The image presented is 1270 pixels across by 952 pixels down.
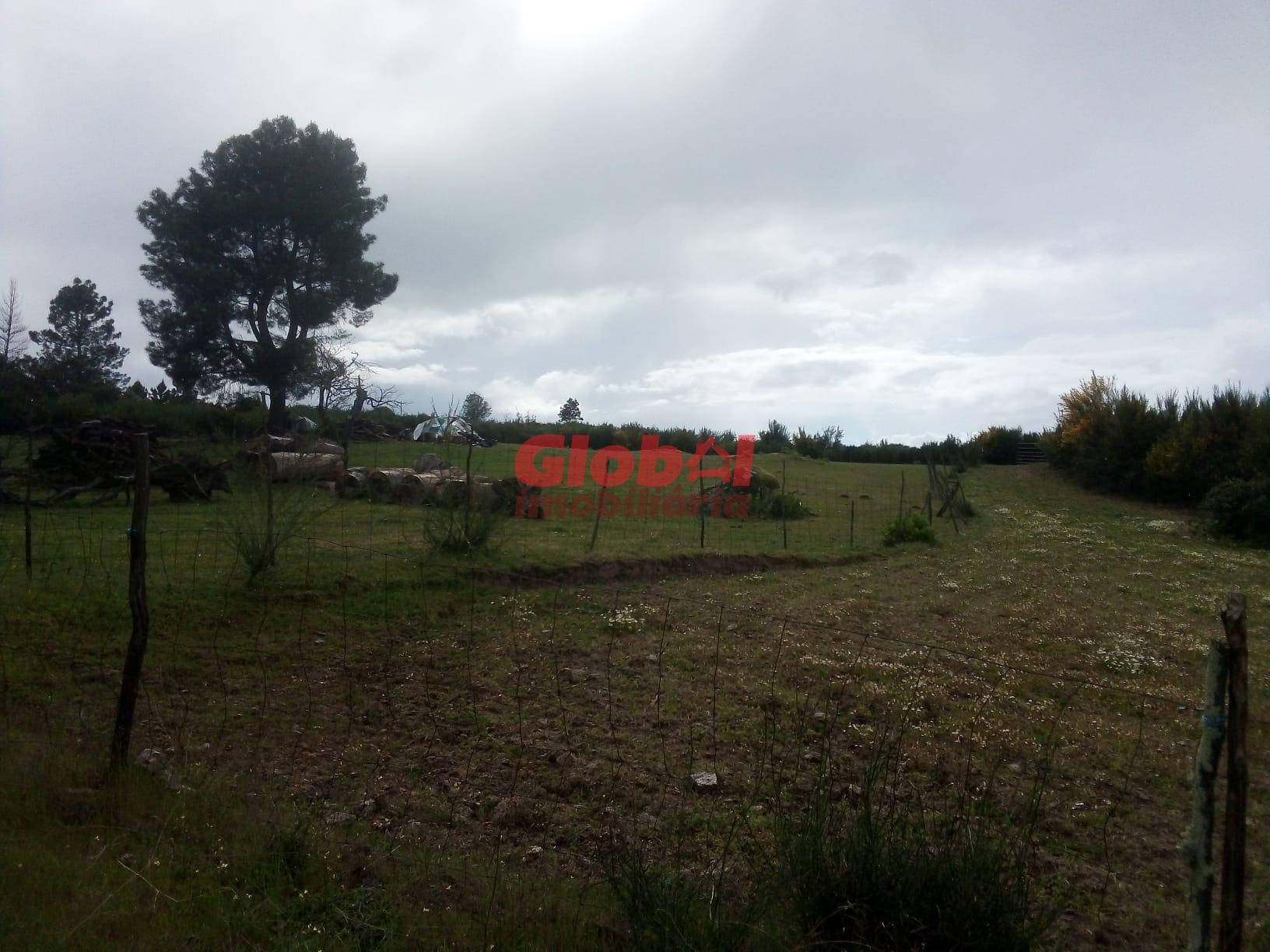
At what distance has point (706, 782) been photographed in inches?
188

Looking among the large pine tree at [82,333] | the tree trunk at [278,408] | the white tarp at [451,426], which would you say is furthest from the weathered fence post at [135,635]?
the large pine tree at [82,333]

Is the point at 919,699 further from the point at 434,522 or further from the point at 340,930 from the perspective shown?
the point at 434,522

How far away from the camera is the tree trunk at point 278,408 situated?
29.1 meters

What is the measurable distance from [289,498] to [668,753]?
19.9ft

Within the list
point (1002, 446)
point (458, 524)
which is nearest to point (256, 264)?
point (458, 524)

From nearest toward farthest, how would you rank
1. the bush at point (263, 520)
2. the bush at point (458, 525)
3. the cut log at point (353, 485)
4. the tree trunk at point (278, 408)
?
the bush at point (263, 520) < the bush at point (458, 525) < the cut log at point (353, 485) < the tree trunk at point (278, 408)

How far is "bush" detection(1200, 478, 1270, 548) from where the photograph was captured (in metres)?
19.1

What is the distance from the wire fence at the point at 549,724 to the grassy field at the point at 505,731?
26mm

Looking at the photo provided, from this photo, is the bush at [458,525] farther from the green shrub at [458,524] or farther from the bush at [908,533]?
the bush at [908,533]

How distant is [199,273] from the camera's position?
3130 cm

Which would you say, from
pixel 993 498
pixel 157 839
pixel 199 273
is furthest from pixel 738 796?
pixel 199 273

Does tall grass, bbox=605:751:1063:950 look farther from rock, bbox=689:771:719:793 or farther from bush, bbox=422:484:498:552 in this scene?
bush, bbox=422:484:498:552

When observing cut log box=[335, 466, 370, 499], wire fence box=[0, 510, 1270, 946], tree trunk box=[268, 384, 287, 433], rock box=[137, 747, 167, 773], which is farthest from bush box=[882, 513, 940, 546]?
tree trunk box=[268, 384, 287, 433]

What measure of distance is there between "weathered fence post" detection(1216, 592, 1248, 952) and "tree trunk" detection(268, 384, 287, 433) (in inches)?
1124
